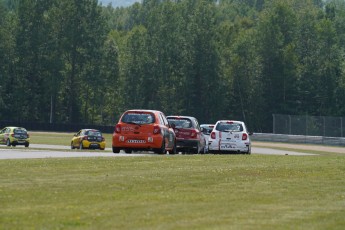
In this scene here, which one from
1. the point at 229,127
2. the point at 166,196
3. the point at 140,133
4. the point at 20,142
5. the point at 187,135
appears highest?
the point at 229,127

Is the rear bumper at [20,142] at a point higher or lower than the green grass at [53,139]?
lower


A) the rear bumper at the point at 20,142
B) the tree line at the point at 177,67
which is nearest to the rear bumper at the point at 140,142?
the rear bumper at the point at 20,142

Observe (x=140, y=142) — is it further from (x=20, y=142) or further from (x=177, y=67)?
(x=177, y=67)

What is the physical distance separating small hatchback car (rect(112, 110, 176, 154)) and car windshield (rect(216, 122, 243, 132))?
651 centimetres

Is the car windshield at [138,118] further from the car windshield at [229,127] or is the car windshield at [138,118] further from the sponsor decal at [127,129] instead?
the car windshield at [229,127]

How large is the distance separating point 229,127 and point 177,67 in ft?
248

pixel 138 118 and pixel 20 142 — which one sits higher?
pixel 138 118

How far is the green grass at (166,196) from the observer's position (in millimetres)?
12977

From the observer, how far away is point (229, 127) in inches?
1592

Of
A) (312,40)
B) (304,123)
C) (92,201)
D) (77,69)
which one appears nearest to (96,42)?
(77,69)

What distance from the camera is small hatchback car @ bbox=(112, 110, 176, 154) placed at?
109ft

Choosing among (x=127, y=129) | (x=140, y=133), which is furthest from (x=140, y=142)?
(x=127, y=129)

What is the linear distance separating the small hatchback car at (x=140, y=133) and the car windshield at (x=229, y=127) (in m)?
6.51

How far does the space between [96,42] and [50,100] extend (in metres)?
8.12
